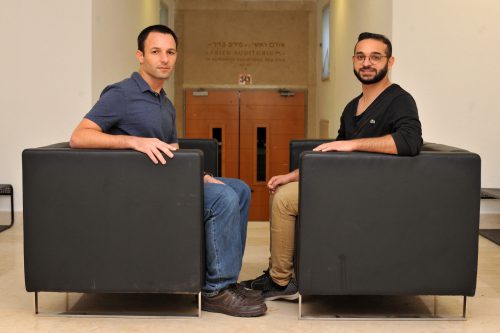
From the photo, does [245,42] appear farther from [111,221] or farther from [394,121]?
[111,221]

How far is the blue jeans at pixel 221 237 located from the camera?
3.72 metres

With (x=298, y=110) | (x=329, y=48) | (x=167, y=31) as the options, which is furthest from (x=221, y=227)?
(x=298, y=110)

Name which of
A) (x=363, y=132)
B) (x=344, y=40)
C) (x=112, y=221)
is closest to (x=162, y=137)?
(x=112, y=221)

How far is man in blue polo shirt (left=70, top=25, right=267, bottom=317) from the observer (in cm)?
370

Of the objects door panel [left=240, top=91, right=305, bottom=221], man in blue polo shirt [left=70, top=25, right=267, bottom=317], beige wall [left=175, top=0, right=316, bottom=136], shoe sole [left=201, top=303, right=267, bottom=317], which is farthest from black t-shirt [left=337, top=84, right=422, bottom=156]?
door panel [left=240, top=91, right=305, bottom=221]

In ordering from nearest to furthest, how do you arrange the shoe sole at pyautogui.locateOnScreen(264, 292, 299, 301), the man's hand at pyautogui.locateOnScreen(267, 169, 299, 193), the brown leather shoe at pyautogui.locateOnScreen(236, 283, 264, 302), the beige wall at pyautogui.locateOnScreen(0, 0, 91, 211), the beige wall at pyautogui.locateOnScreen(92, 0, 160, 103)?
the brown leather shoe at pyautogui.locateOnScreen(236, 283, 264, 302)
the shoe sole at pyautogui.locateOnScreen(264, 292, 299, 301)
the man's hand at pyautogui.locateOnScreen(267, 169, 299, 193)
the beige wall at pyautogui.locateOnScreen(0, 0, 91, 211)
the beige wall at pyautogui.locateOnScreen(92, 0, 160, 103)

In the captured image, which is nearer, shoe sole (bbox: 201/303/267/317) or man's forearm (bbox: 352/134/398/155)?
man's forearm (bbox: 352/134/398/155)

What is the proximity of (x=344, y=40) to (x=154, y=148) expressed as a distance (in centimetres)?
572

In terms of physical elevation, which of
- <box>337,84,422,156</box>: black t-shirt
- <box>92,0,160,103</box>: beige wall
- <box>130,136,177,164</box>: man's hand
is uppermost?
<box>92,0,160,103</box>: beige wall

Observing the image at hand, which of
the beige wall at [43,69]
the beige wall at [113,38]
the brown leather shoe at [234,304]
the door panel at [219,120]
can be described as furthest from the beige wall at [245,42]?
the brown leather shoe at [234,304]

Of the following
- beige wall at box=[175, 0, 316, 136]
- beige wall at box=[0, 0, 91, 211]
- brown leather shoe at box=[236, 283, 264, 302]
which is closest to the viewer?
brown leather shoe at box=[236, 283, 264, 302]

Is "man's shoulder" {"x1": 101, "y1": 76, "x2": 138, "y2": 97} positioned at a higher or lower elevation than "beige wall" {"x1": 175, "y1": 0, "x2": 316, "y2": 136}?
lower

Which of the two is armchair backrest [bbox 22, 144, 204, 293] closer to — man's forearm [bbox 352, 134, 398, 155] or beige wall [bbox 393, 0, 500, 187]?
man's forearm [bbox 352, 134, 398, 155]

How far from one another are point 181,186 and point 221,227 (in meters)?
0.32
